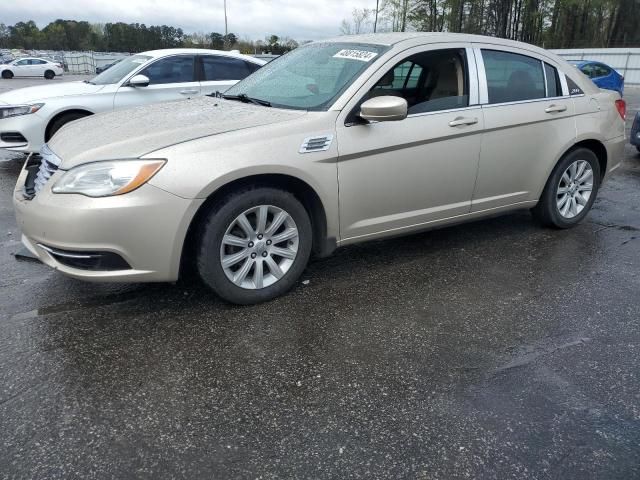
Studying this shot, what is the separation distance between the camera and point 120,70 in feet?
25.4

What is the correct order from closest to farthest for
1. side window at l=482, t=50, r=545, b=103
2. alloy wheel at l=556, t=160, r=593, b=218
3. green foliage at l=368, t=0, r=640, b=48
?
side window at l=482, t=50, r=545, b=103
alloy wheel at l=556, t=160, r=593, b=218
green foliage at l=368, t=0, r=640, b=48

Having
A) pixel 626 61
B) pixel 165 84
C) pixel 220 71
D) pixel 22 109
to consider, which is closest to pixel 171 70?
pixel 165 84

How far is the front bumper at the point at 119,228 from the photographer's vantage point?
2.93 m

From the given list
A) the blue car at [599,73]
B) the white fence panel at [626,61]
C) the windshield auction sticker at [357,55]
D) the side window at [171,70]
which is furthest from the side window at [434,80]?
→ the white fence panel at [626,61]

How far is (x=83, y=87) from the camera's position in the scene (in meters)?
7.57

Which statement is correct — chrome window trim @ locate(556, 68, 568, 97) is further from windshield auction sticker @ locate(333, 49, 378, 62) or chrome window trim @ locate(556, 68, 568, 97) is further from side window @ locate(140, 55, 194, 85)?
side window @ locate(140, 55, 194, 85)

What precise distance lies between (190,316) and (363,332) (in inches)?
41.6

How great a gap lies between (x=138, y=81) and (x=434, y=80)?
4734 millimetres

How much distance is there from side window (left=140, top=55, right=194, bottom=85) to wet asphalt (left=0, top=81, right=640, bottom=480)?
13.9 ft

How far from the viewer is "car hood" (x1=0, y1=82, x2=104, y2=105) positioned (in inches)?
282

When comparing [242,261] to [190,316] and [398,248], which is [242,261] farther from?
[398,248]

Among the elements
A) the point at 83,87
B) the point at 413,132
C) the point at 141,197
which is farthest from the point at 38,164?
the point at 83,87

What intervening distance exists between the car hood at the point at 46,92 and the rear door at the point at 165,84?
15.5 inches

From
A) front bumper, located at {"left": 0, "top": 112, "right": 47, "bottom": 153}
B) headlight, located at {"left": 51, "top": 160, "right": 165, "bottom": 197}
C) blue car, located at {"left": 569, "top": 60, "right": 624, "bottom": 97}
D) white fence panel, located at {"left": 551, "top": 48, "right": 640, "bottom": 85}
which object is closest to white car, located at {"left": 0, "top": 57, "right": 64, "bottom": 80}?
white fence panel, located at {"left": 551, "top": 48, "right": 640, "bottom": 85}
